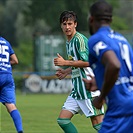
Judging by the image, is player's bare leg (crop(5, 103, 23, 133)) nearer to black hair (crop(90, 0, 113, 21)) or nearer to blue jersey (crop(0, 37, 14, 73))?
blue jersey (crop(0, 37, 14, 73))

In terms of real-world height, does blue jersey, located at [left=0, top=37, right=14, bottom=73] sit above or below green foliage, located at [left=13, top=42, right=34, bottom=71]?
A: above

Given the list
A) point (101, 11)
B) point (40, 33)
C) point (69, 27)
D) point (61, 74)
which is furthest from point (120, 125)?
point (40, 33)

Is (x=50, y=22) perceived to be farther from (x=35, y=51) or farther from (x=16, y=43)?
(x=35, y=51)

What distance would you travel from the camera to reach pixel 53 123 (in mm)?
14562

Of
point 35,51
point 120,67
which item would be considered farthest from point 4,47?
point 35,51

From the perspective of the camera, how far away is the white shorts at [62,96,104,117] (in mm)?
9289

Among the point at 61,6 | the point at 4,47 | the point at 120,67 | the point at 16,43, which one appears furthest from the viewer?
the point at 16,43

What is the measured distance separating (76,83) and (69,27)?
0.85 m

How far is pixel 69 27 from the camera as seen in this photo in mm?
9445

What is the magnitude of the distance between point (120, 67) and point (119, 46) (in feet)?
0.75

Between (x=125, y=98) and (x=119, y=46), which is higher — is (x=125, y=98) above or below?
below

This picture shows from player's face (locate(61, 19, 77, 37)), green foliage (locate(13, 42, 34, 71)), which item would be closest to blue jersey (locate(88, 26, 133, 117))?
player's face (locate(61, 19, 77, 37))

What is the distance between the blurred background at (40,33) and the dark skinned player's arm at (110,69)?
25767 millimetres

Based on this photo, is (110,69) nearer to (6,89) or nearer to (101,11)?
(101,11)
